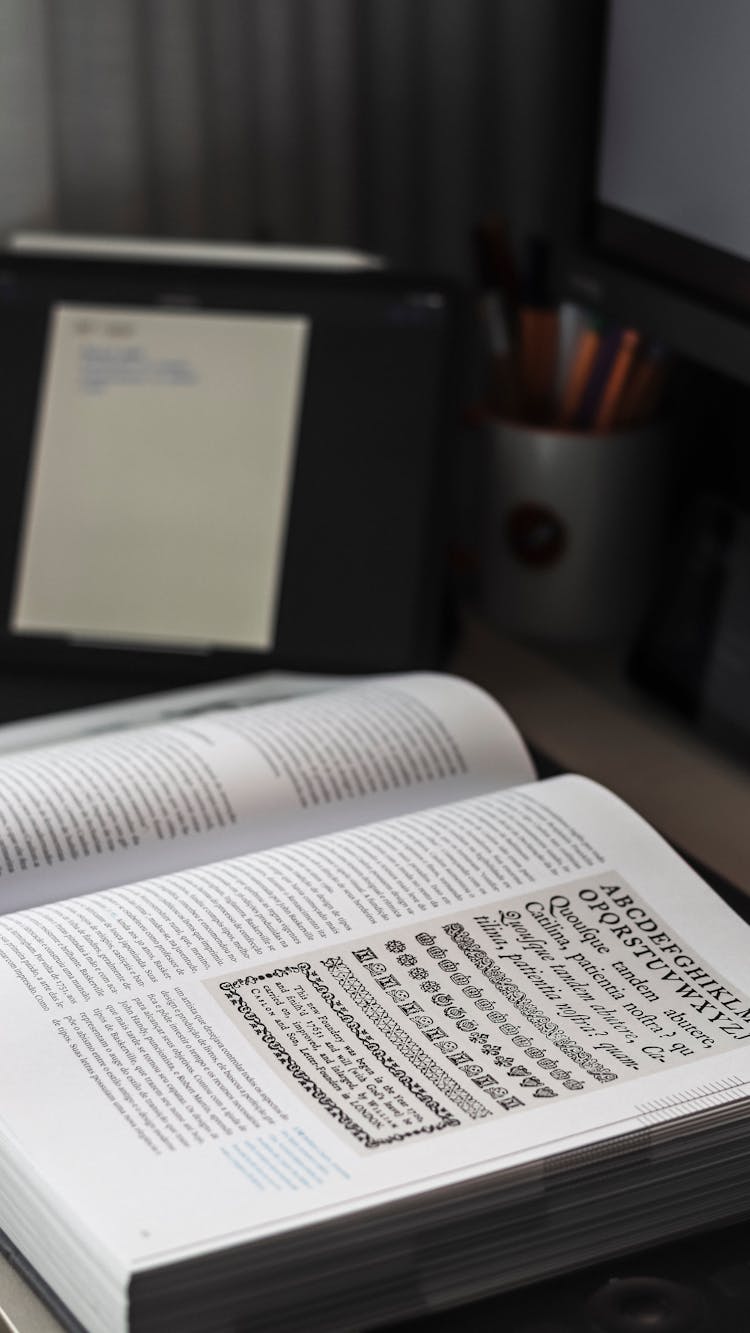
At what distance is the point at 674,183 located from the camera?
2.80 ft

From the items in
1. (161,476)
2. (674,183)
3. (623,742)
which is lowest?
(623,742)

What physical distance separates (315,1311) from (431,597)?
0.46 m

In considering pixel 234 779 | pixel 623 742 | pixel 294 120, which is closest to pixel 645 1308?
pixel 234 779

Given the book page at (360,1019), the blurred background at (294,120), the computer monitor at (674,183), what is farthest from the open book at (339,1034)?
the blurred background at (294,120)

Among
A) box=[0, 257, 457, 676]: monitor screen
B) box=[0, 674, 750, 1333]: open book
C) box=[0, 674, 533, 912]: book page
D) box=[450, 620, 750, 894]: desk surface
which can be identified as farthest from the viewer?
box=[0, 257, 457, 676]: monitor screen

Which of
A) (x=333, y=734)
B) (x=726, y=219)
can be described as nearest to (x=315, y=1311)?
(x=333, y=734)

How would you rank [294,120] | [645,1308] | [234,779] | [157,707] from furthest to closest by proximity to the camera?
[294,120] < [157,707] < [234,779] < [645,1308]

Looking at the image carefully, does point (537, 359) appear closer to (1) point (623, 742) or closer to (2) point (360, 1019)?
(1) point (623, 742)

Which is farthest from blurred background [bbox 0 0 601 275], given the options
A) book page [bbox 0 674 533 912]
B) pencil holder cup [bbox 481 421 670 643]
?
book page [bbox 0 674 533 912]

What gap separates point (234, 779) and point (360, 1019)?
0.17 m

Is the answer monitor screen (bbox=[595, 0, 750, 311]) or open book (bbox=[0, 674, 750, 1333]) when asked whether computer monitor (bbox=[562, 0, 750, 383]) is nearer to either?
monitor screen (bbox=[595, 0, 750, 311])

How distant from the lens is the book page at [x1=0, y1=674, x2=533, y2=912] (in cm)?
64

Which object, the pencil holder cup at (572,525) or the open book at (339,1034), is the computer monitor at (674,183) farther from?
the open book at (339,1034)

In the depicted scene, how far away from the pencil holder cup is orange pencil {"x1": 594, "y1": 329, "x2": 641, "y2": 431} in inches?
0.7
